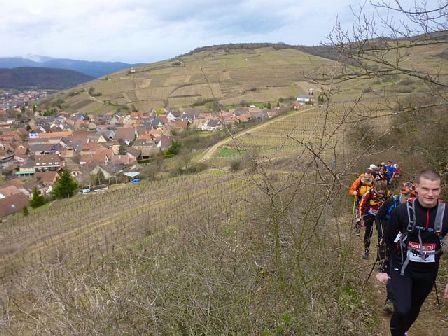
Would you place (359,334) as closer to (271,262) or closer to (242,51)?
(271,262)

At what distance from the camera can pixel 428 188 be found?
9.82ft

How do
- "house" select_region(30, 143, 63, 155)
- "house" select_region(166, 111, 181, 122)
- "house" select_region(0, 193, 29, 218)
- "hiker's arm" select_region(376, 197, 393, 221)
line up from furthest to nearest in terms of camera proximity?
"house" select_region(166, 111, 181, 122), "house" select_region(30, 143, 63, 155), "house" select_region(0, 193, 29, 218), "hiker's arm" select_region(376, 197, 393, 221)

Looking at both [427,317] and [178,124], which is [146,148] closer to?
[178,124]

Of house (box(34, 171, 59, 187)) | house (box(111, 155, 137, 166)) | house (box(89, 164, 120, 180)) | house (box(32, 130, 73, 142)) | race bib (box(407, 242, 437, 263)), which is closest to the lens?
race bib (box(407, 242, 437, 263))

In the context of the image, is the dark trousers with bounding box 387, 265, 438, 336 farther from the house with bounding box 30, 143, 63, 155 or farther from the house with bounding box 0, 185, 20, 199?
the house with bounding box 30, 143, 63, 155

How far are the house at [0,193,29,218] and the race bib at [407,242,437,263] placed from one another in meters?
39.3

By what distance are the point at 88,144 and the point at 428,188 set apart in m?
70.1

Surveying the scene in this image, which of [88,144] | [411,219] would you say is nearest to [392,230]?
[411,219]

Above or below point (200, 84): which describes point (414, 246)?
below

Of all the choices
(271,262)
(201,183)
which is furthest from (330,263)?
(201,183)

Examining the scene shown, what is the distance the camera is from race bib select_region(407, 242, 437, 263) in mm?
3131

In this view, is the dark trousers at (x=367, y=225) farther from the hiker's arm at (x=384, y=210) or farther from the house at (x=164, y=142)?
the house at (x=164, y=142)

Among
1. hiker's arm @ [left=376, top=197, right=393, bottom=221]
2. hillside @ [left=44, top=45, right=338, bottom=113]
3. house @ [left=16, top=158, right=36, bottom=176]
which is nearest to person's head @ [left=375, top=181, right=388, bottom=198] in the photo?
hiker's arm @ [left=376, top=197, right=393, bottom=221]

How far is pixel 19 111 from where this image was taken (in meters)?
120
